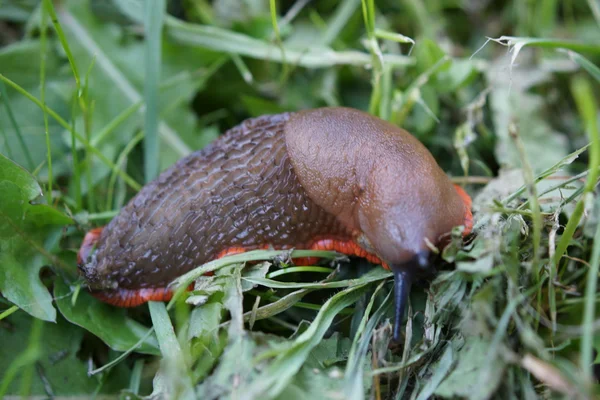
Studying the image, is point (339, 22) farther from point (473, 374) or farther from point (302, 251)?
point (473, 374)

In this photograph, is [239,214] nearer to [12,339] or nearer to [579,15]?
[12,339]

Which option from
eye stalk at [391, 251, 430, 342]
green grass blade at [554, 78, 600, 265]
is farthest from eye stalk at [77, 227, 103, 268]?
green grass blade at [554, 78, 600, 265]

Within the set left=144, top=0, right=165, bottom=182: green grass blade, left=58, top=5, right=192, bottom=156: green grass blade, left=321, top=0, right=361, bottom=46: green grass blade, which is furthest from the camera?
left=321, top=0, right=361, bottom=46: green grass blade

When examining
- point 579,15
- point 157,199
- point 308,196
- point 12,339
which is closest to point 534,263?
point 308,196

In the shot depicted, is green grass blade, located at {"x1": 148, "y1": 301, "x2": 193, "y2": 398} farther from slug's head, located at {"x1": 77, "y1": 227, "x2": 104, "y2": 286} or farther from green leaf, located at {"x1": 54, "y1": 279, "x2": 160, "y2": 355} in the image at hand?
slug's head, located at {"x1": 77, "y1": 227, "x2": 104, "y2": 286}

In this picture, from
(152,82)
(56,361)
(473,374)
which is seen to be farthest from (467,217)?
(56,361)

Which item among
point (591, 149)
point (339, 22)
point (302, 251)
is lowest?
point (302, 251)

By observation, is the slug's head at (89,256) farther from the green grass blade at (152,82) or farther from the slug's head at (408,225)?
the slug's head at (408,225)
